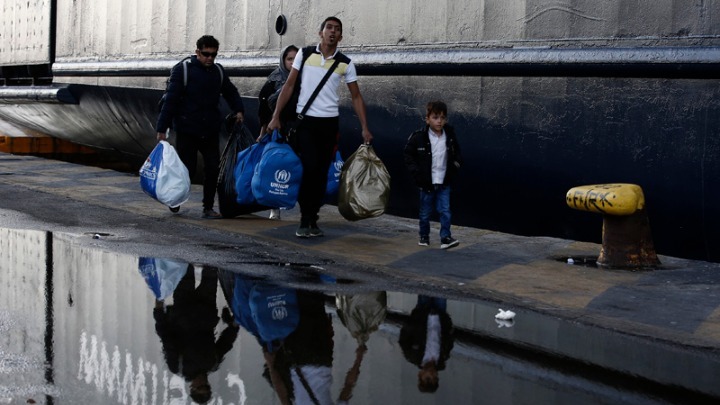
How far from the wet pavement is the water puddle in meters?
0.01

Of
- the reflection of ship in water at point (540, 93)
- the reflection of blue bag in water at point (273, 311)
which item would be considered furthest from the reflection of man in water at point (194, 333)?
the reflection of ship in water at point (540, 93)

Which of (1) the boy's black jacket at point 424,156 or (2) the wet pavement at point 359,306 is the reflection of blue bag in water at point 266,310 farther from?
(1) the boy's black jacket at point 424,156

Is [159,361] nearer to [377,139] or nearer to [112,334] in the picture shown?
[112,334]

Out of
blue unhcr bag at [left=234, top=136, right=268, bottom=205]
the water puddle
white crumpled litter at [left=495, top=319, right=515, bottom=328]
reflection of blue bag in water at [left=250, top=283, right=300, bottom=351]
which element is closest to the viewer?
the water puddle

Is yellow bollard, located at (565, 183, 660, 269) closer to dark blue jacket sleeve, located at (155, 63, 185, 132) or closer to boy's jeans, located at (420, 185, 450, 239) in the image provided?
boy's jeans, located at (420, 185, 450, 239)

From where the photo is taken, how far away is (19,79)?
15.0 meters

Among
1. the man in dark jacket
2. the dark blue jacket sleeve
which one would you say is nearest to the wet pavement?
the man in dark jacket

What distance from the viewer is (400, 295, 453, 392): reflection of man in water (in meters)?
3.83

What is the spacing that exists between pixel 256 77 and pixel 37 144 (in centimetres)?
715

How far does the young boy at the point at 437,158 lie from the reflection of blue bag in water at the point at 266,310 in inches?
62.6

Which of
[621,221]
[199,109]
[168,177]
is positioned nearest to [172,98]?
[199,109]

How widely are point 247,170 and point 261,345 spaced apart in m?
3.44

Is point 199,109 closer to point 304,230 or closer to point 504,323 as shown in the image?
point 304,230

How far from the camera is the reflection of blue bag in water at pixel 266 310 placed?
4390 mm
